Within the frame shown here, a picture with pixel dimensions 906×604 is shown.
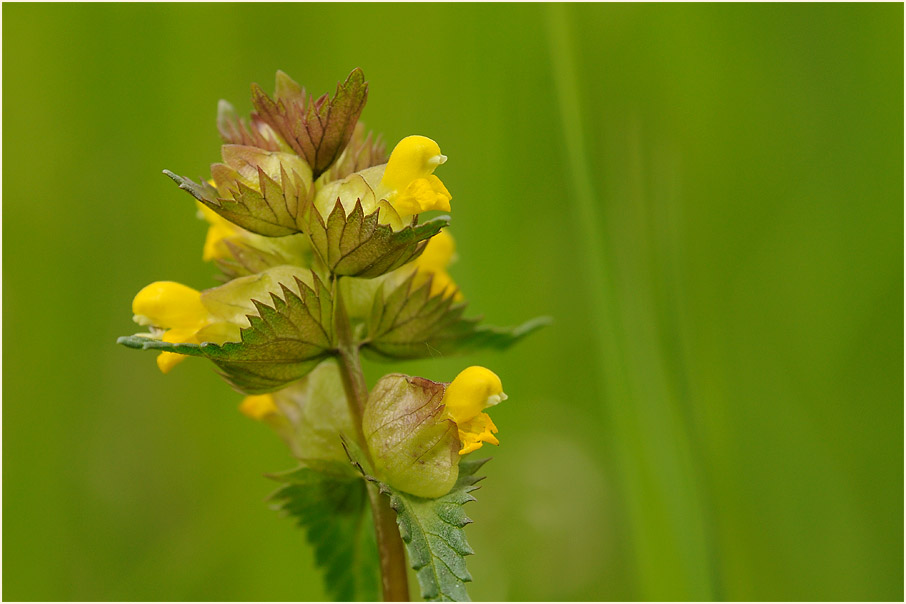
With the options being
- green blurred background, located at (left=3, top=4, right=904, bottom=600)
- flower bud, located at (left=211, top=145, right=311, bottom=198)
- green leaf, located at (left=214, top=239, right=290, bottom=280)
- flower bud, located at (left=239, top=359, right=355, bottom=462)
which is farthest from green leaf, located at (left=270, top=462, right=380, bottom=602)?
green blurred background, located at (left=3, top=4, right=904, bottom=600)

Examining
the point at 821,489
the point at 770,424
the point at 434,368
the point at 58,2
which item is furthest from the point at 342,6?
the point at 821,489

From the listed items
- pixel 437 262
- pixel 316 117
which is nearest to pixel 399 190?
pixel 316 117

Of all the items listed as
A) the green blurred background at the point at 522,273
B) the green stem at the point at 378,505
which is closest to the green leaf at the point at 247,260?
the green stem at the point at 378,505

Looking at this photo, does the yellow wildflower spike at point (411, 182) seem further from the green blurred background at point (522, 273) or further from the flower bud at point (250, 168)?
the green blurred background at point (522, 273)

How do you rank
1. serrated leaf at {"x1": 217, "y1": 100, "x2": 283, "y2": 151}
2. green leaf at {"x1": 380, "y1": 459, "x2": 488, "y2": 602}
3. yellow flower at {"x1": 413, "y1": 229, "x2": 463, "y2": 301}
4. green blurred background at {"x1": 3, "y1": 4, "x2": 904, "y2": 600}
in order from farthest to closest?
1. green blurred background at {"x1": 3, "y1": 4, "x2": 904, "y2": 600}
2. yellow flower at {"x1": 413, "y1": 229, "x2": 463, "y2": 301}
3. serrated leaf at {"x1": 217, "y1": 100, "x2": 283, "y2": 151}
4. green leaf at {"x1": 380, "y1": 459, "x2": 488, "y2": 602}

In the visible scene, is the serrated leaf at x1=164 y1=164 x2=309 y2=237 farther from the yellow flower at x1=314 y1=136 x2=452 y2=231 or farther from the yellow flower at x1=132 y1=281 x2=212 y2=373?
the yellow flower at x1=132 y1=281 x2=212 y2=373
